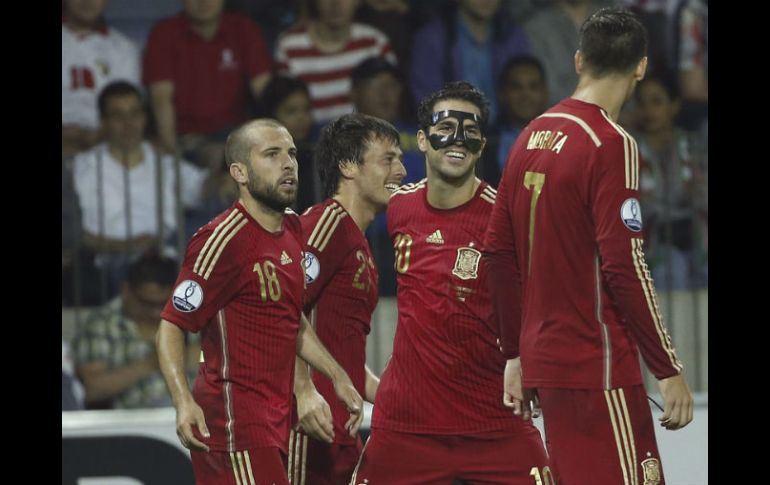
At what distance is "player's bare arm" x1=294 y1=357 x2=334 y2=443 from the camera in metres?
5.69

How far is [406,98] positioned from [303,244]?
132 inches

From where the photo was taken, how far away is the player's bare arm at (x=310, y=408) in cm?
569

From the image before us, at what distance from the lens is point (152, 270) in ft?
26.9

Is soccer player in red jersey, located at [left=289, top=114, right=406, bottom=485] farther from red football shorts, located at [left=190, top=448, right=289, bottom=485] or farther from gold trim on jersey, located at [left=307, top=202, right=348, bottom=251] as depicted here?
red football shorts, located at [left=190, top=448, right=289, bottom=485]

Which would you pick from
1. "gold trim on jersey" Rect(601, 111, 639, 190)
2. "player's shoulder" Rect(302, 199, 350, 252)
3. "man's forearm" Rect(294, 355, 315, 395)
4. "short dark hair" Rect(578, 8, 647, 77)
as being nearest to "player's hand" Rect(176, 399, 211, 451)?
"man's forearm" Rect(294, 355, 315, 395)

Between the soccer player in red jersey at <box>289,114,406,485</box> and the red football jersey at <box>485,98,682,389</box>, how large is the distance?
1130 millimetres

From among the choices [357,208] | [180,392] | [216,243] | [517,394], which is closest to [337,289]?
[357,208]

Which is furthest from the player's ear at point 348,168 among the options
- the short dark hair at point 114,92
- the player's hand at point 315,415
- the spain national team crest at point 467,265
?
the short dark hair at point 114,92

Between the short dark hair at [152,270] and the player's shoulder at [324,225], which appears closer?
the player's shoulder at [324,225]

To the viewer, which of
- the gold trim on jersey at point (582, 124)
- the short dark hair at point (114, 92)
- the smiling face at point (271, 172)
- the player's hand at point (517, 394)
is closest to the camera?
the gold trim on jersey at point (582, 124)

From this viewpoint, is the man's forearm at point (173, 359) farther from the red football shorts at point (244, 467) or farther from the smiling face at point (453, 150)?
the smiling face at point (453, 150)

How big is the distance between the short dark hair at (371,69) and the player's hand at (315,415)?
12.6ft

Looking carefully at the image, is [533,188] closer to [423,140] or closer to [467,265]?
[467,265]
